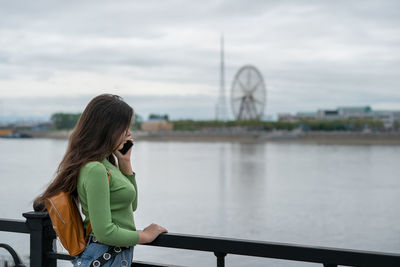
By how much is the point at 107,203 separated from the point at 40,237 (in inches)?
34.5

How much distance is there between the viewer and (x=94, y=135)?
2387mm

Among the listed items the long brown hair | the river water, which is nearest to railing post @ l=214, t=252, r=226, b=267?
the long brown hair

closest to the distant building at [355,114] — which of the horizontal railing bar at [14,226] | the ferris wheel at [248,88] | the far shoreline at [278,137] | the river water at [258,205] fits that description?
the far shoreline at [278,137]

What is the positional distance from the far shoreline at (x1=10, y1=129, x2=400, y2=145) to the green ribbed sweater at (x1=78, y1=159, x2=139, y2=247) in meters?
96.0

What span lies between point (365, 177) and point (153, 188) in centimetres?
1536

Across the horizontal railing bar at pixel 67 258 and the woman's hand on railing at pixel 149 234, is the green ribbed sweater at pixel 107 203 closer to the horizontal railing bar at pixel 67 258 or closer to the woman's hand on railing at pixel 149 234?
the woman's hand on railing at pixel 149 234

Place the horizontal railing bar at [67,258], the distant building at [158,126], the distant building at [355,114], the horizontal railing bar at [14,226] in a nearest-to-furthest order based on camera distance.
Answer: the horizontal railing bar at [67,258], the horizontal railing bar at [14,226], the distant building at [158,126], the distant building at [355,114]

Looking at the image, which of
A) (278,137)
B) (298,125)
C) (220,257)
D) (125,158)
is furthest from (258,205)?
(298,125)

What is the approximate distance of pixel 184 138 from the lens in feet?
354

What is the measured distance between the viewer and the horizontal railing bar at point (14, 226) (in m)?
2.99

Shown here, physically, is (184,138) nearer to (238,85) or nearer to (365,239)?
(238,85)

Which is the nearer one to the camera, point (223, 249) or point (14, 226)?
point (223, 249)

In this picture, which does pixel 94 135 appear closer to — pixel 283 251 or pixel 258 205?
pixel 283 251

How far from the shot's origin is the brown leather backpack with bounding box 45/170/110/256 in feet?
7.73
